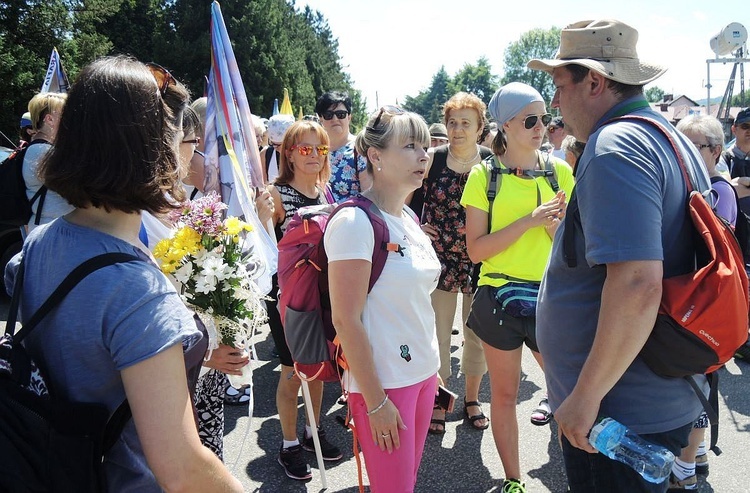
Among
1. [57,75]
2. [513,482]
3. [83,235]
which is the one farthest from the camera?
[57,75]

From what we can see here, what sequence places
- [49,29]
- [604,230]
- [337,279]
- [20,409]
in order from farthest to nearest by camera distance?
[49,29] < [337,279] < [604,230] < [20,409]

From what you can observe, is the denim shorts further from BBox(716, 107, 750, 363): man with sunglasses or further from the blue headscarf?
BBox(716, 107, 750, 363): man with sunglasses

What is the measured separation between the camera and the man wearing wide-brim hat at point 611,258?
5.12ft

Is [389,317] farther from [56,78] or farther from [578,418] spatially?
[56,78]

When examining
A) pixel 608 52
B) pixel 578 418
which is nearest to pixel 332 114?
pixel 608 52

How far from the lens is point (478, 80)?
90.5m

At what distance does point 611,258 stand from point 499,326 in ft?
4.92

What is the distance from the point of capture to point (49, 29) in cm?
1928

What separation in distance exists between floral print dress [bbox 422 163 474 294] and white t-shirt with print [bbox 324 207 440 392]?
1801 mm

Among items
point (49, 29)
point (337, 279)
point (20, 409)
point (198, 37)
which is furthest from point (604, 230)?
point (198, 37)

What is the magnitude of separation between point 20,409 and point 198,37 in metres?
32.7

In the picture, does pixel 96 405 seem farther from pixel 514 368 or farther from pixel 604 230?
pixel 514 368

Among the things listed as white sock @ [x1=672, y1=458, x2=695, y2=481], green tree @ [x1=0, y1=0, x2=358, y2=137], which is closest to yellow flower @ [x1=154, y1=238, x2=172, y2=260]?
white sock @ [x1=672, y1=458, x2=695, y2=481]

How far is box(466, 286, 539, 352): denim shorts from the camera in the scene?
116 inches
